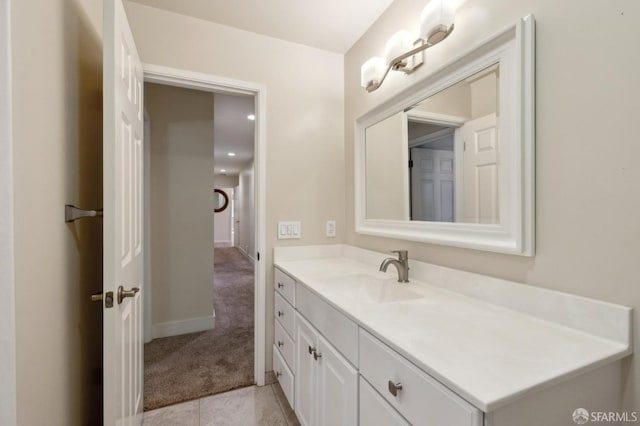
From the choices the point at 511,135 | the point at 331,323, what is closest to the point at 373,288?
the point at 331,323

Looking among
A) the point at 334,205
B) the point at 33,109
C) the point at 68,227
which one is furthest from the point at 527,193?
the point at 68,227

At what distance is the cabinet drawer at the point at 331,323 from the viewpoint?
3.16ft

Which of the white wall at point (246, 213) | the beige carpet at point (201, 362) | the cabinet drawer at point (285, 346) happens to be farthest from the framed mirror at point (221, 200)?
the cabinet drawer at point (285, 346)

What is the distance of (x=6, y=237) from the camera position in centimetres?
63

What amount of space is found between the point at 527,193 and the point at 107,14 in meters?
1.52

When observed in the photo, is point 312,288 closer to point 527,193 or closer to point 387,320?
point 387,320

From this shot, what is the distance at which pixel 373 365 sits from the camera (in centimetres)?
84

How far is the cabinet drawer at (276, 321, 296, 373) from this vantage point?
154cm

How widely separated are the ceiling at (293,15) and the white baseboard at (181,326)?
2.44 meters

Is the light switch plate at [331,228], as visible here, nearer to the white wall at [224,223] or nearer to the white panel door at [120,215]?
the white panel door at [120,215]

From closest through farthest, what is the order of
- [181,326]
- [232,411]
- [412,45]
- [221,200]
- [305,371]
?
[305,371] → [412,45] → [232,411] → [181,326] → [221,200]

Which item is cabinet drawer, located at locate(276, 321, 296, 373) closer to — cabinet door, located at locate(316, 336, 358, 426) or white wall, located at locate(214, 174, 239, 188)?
cabinet door, located at locate(316, 336, 358, 426)

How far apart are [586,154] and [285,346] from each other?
1.60m

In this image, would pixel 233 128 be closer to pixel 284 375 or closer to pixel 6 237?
pixel 284 375
